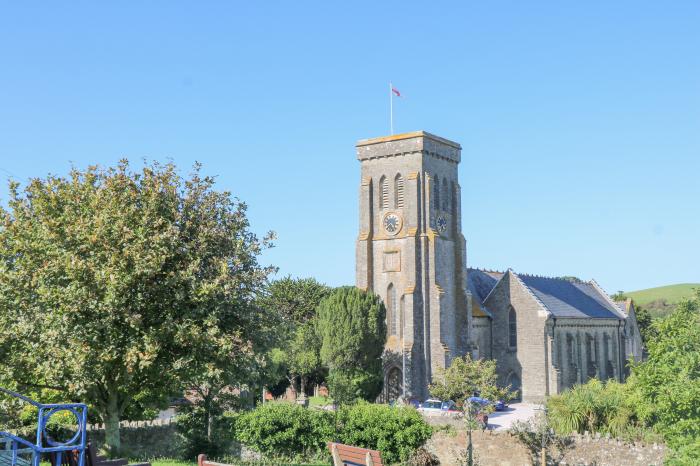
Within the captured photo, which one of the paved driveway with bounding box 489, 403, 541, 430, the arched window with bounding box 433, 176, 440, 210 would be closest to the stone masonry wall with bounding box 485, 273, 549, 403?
the paved driveway with bounding box 489, 403, 541, 430

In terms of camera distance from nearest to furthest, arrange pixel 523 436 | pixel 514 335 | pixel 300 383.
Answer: pixel 523 436
pixel 514 335
pixel 300 383

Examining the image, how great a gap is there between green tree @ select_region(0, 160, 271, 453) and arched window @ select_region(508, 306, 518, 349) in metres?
45.9

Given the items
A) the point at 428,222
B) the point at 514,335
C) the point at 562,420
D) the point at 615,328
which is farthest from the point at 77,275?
the point at 615,328

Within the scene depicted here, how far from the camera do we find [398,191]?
2562 inches

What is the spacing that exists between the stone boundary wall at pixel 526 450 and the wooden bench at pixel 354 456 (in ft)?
48.8

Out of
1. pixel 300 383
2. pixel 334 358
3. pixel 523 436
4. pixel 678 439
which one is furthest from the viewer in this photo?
pixel 300 383

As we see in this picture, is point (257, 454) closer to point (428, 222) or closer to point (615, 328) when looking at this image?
point (428, 222)

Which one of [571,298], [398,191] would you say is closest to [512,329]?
[571,298]

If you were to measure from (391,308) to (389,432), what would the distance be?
32.0 m

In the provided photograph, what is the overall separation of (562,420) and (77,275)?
21.0 m

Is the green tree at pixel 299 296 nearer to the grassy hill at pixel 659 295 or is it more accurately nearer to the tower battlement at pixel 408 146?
the tower battlement at pixel 408 146

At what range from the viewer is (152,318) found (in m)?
24.0

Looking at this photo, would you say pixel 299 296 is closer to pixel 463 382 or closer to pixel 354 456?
pixel 463 382

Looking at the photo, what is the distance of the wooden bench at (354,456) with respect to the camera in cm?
1720
